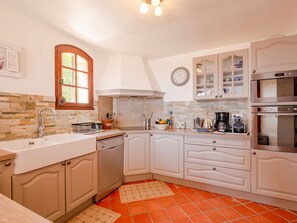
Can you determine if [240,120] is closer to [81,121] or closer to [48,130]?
[81,121]

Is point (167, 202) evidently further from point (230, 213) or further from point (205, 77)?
point (205, 77)

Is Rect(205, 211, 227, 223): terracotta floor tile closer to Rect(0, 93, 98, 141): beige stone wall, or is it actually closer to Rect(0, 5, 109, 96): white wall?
Rect(0, 93, 98, 141): beige stone wall

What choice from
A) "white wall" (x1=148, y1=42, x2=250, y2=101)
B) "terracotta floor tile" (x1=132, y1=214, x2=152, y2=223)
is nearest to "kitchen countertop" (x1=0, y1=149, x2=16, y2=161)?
"terracotta floor tile" (x1=132, y1=214, x2=152, y2=223)

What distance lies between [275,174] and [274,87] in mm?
1021

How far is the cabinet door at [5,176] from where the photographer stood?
3.95 feet

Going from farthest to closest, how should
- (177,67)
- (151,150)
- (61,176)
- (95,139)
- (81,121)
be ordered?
1. (177,67)
2. (151,150)
3. (81,121)
4. (95,139)
5. (61,176)

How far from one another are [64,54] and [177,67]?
1.88m

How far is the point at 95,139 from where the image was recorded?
2.03 meters

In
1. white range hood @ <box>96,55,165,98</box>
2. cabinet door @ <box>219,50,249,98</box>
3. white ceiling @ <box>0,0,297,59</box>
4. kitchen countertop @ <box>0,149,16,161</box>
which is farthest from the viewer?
white range hood @ <box>96,55,165,98</box>

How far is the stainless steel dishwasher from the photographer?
7.00 ft

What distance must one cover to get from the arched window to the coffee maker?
6.61 feet

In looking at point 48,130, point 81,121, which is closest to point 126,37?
point 81,121

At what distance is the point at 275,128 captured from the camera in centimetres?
199

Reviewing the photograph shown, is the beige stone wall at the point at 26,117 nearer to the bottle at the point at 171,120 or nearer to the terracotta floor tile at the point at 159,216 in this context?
the terracotta floor tile at the point at 159,216
